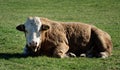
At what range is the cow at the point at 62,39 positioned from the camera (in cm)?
1407

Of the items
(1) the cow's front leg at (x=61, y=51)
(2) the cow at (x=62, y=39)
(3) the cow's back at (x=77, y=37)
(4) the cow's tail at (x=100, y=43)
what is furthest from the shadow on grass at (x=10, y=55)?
(4) the cow's tail at (x=100, y=43)

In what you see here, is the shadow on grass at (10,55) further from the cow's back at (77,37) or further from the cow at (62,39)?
the cow's back at (77,37)

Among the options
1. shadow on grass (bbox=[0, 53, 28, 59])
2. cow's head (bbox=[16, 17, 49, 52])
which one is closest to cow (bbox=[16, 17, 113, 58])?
cow's head (bbox=[16, 17, 49, 52])

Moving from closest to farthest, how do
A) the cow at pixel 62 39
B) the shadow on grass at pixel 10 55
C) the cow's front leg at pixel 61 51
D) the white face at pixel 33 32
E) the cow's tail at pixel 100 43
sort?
1. the white face at pixel 33 32
2. the shadow on grass at pixel 10 55
3. the cow at pixel 62 39
4. the cow's front leg at pixel 61 51
5. the cow's tail at pixel 100 43

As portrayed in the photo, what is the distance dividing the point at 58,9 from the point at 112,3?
7.70 m

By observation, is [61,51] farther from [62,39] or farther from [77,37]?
[77,37]

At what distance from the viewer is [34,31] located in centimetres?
1399

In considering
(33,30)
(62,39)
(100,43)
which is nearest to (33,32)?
(33,30)

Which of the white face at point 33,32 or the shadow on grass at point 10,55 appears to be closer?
the white face at point 33,32

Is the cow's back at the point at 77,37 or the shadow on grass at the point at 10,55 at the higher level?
the cow's back at the point at 77,37

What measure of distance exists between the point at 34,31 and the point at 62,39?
124cm

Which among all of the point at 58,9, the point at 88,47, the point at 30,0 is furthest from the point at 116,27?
the point at 30,0

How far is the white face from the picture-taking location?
13.8 m

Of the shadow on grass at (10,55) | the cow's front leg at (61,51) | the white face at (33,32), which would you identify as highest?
the white face at (33,32)
